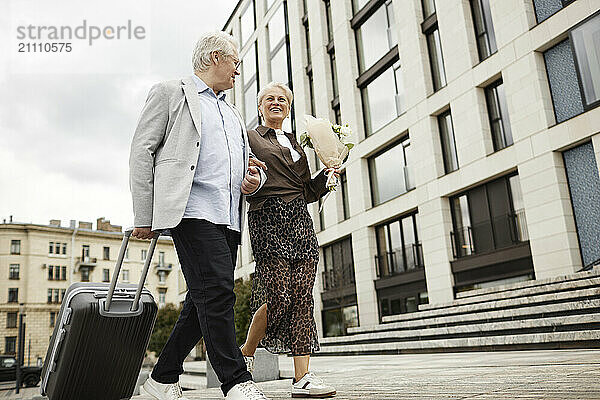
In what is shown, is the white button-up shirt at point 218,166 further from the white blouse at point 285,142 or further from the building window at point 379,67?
the building window at point 379,67

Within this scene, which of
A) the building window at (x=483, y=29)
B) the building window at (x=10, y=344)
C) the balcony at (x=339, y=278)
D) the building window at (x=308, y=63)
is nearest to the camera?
the building window at (x=483, y=29)

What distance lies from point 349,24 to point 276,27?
8.96 metres

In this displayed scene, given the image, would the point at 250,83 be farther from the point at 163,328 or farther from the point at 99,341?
the point at 99,341

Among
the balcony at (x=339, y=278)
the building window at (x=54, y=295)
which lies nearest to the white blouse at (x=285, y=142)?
the balcony at (x=339, y=278)

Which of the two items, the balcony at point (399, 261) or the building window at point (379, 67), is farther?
the building window at point (379, 67)

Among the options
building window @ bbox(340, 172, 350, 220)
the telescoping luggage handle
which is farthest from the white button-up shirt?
building window @ bbox(340, 172, 350, 220)

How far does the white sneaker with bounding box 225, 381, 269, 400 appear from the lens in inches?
92.5

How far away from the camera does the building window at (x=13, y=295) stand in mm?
54938

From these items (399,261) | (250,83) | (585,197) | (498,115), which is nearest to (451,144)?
(498,115)

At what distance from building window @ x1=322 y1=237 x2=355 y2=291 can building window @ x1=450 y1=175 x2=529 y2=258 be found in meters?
5.97

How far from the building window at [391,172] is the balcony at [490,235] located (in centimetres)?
332

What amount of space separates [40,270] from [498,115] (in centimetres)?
5439

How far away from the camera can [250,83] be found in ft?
115

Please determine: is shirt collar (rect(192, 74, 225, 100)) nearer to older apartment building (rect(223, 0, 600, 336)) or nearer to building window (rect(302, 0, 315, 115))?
older apartment building (rect(223, 0, 600, 336))
